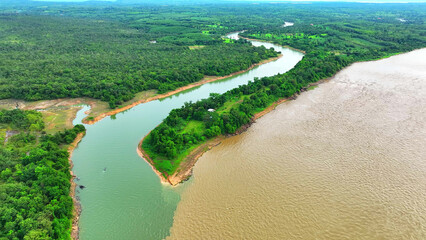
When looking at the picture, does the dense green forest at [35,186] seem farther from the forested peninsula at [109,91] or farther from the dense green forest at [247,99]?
the dense green forest at [247,99]

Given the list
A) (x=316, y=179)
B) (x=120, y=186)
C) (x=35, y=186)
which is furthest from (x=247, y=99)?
(x=35, y=186)

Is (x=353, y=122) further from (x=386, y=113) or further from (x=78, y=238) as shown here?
(x=78, y=238)

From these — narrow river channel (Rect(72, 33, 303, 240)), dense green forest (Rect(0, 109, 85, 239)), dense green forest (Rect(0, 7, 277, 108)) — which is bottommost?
narrow river channel (Rect(72, 33, 303, 240))

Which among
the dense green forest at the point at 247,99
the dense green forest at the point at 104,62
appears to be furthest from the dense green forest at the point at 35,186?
the dense green forest at the point at 104,62

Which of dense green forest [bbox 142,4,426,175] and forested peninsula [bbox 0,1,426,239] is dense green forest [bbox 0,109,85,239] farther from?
dense green forest [bbox 142,4,426,175]

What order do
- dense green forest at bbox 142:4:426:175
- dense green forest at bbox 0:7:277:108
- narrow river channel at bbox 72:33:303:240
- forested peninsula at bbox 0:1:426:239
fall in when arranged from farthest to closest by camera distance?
1. dense green forest at bbox 0:7:277:108
2. dense green forest at bbox 142:4:426:175
3. forested peninsula at bbox 0:1:426:239
4. narrow river channel at bbox 72:33:303:240

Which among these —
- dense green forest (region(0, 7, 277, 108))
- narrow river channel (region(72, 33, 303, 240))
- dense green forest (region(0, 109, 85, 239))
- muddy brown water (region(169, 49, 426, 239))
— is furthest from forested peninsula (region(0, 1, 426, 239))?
muddy brown water (region(169, 49, 426, 239))
